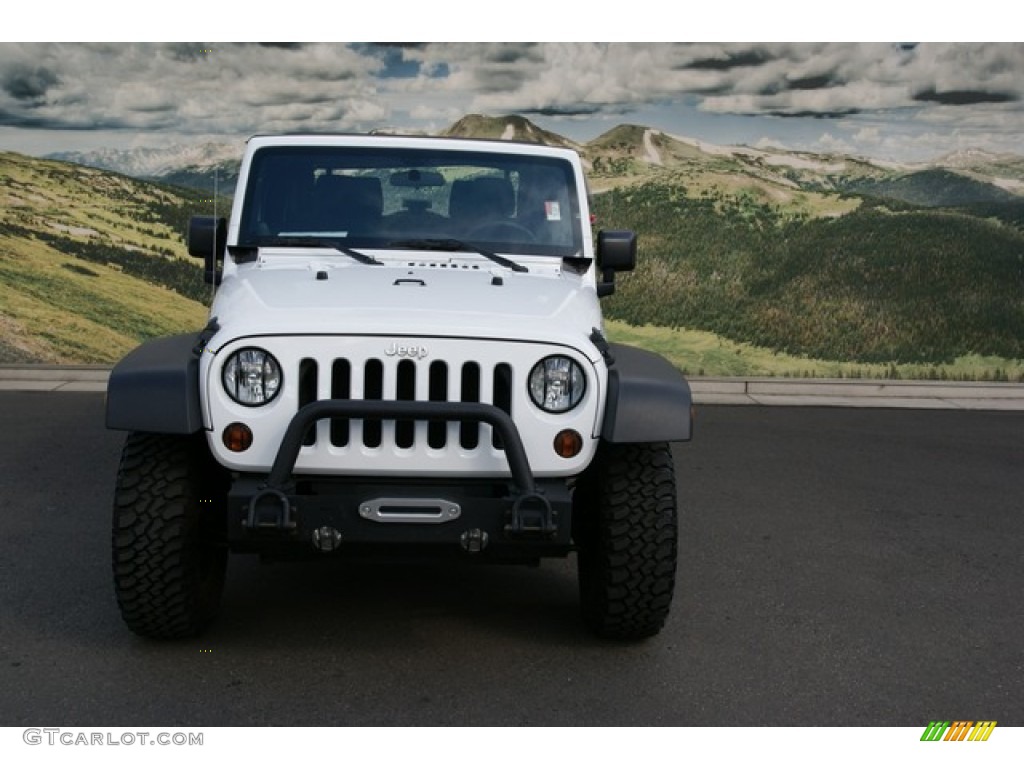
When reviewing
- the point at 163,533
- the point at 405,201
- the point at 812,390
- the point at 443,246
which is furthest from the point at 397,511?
the point at 812,390

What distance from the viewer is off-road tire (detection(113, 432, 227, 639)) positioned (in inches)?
203

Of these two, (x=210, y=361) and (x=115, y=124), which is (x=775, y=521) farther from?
(x=115, y=124)

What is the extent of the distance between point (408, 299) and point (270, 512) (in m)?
1.01

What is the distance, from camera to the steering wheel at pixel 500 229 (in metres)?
6.59

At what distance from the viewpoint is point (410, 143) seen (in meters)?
6.87

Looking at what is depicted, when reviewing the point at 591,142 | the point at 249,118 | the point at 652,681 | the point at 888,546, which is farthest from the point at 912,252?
the point at 652,681

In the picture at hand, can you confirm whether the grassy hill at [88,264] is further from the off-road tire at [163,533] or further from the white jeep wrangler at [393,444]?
the off-road tire at [163,533]

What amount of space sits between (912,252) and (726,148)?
2.08 m

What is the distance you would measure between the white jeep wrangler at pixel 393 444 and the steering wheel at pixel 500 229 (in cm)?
98

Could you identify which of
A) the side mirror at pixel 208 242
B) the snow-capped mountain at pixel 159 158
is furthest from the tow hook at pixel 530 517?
the snow-capped mountain at pixel 159 158

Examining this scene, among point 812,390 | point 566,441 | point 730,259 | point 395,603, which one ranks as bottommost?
point 812,390
